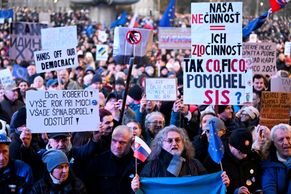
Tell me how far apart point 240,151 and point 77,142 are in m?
2.55

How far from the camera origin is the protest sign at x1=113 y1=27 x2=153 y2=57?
43.4 feet

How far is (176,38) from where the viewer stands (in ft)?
69.9

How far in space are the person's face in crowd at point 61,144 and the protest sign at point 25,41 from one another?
378 inches

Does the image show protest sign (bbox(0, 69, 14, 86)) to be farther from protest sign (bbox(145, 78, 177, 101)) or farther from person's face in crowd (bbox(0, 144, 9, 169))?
person's face in crowd (bbox(0, 144, 9, 169))

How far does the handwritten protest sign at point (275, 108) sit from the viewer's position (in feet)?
33.7

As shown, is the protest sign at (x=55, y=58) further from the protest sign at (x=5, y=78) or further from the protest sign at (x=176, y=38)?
the protest sign at (x=176, y=38)

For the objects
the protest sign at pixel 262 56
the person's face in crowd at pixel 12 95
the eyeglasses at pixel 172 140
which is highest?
the protest sign at pixel 262 56

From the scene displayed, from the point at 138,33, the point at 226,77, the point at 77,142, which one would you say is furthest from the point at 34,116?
the point at 138,33

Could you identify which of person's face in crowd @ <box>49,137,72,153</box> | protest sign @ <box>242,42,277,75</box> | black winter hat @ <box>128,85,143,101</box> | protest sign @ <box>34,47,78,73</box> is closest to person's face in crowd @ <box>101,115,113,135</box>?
person's face in crowd @ <box>49,137,72,153</box>

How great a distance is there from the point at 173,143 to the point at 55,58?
523 centimetres

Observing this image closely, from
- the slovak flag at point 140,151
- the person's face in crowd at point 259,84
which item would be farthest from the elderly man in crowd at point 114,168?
the person's face in crowd at point 259,84

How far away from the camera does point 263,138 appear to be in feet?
28.1

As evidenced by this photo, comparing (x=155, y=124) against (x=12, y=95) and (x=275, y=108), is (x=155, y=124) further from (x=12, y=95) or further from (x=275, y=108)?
(x=12, y=95)

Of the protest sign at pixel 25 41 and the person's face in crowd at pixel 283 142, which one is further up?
the protest sign at pixel 25 41
